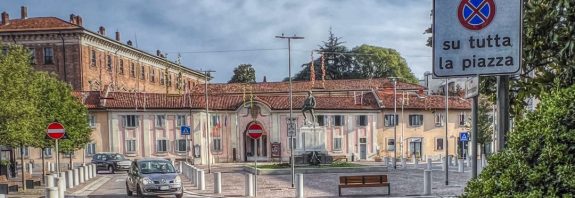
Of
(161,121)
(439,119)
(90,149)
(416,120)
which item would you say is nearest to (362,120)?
(416,120)

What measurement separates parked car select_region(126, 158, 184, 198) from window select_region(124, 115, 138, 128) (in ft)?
105

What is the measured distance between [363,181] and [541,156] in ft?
61.7

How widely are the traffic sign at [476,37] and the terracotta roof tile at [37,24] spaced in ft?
201

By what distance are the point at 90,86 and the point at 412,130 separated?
37072 millimetres

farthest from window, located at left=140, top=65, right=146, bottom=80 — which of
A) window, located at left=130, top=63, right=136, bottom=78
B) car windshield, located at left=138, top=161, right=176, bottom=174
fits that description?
car windshield, located at left=138, top=161, right=176, bottom=174

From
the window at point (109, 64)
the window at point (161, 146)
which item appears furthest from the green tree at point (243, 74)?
the window at point (161, 146)

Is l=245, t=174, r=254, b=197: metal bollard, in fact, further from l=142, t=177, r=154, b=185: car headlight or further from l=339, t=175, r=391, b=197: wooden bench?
l=142, t=177, r=154, b=185: car headlight

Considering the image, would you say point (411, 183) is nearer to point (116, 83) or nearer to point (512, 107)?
point (512, 107)

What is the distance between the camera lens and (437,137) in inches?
2330

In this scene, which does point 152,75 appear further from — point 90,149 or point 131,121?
point 90,149

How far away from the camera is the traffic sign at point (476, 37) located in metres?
3.42

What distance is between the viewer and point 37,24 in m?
62.1

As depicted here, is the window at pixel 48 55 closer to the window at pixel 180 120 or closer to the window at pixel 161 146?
the window at pixel 161 146

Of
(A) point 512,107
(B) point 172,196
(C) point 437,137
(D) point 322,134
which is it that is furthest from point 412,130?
(A) point 512,107
